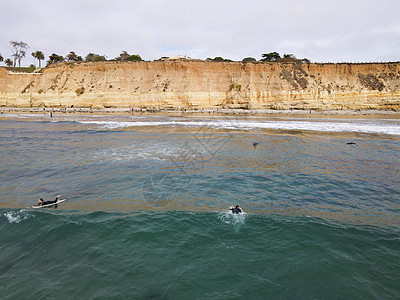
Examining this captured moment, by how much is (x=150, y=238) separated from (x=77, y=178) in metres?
8.21

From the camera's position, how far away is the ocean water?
Answer: 6.25 m

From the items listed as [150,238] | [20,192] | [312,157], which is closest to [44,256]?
[150,238]

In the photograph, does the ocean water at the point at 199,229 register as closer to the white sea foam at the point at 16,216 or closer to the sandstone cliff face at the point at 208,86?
the white sea foam at the point at 16,216

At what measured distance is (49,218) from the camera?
9461mm

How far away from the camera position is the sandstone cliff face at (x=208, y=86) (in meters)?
61.7

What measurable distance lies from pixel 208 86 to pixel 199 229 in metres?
61.2

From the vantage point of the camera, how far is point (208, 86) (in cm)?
6631

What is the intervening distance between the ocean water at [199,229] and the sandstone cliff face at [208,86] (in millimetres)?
48426

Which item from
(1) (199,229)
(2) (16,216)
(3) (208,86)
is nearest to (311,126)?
(1) (199,229)

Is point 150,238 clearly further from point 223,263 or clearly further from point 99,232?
point 223,263

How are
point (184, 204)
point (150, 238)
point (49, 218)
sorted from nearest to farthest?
point (150, 238)
point (49, 218)
point (184, 204)

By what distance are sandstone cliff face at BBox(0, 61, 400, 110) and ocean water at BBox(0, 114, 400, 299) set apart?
48.4 m

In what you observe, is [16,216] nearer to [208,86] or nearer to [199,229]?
[199,229]

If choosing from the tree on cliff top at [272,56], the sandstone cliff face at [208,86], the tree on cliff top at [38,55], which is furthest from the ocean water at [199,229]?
the tree on cliff top at [38,55]
